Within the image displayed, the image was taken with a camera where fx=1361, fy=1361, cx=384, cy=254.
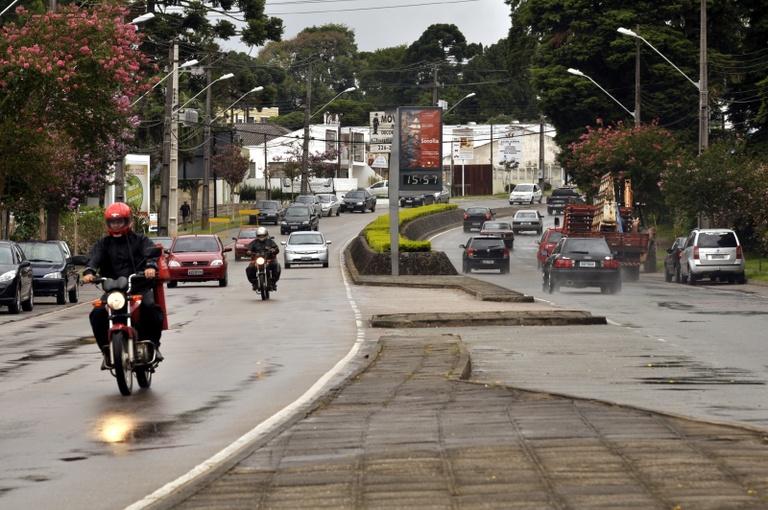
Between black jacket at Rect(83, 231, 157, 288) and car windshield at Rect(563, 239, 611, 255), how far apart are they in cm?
2476

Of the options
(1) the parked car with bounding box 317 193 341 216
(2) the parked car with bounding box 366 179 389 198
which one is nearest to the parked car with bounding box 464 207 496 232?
(1) the parked car with bounding box 317 193 341 216

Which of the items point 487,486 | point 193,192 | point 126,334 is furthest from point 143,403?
point 193,192

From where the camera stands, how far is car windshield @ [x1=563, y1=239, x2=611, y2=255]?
3756 cm

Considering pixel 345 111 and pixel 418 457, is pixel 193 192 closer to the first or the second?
pixel 345 111

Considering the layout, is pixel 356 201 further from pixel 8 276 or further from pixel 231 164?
pixel 8 276

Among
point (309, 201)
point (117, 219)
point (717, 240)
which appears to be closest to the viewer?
point (117, 219)

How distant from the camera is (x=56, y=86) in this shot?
117 ft

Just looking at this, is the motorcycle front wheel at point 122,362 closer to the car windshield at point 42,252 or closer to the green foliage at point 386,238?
the car windshield at point 42,252

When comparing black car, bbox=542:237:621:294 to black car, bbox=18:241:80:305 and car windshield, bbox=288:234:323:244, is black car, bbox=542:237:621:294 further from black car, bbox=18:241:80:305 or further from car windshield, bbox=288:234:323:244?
car windshield, bbox=288:234:323:244

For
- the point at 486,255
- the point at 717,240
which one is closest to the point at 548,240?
the point at 486,255

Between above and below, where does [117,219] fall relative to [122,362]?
above

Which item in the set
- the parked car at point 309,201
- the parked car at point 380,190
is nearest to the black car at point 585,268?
the parked car at point 309,201

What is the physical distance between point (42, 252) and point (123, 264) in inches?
800

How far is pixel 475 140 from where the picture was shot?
14100 centimetres
